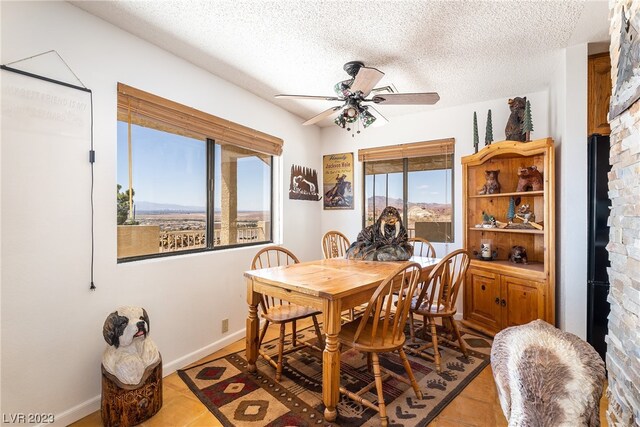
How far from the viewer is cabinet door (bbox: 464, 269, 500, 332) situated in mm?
2906

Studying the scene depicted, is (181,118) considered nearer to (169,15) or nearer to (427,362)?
(169,15)

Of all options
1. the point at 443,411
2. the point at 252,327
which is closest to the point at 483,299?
the point at 443,411

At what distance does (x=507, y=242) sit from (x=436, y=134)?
1442mm

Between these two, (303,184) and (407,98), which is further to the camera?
(303,184)

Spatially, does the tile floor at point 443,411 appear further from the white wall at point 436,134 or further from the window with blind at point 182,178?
the white wall at point 436,134

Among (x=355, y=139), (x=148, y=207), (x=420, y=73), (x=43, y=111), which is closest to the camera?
(x=43, y=111)

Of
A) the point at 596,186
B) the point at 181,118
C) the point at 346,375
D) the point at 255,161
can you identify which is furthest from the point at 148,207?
the point at 596,186

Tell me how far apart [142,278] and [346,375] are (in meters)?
1.64

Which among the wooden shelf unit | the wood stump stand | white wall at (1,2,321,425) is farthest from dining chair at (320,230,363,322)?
the wood stump stand

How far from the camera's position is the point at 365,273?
7.20 feet

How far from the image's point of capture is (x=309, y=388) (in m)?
2.08

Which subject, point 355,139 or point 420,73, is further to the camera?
point 355,139

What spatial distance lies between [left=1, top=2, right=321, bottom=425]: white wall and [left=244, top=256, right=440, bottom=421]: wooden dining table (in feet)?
2.02

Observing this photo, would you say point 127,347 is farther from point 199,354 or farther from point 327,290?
point 327,290
